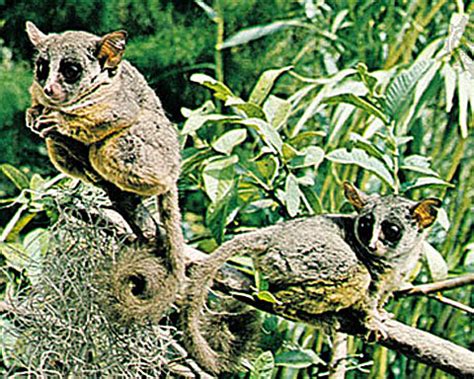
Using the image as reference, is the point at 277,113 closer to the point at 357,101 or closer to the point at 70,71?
the point at 357,101

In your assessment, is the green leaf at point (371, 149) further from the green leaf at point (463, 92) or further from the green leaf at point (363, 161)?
the green leaf at point (463, 92)

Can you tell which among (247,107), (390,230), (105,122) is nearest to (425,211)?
(390,230)

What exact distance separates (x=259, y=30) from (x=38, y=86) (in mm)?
876

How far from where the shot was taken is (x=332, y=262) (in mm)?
864

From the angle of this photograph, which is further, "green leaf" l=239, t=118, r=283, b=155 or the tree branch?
"green leaf" l=239, t=118, r=283, b=155

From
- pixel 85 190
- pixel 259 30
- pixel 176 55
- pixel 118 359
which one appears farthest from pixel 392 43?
pixel 118 359

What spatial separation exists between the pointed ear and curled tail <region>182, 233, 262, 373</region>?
24cm

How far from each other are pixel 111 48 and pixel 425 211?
1.26 feet

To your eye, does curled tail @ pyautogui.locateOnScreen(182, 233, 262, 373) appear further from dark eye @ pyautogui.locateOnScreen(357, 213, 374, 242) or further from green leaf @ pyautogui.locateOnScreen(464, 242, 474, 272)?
green leaf @ pyautogui.locateOnScreen(464, 242, 474, 272)

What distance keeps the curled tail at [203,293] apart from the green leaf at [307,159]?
0.55 ft

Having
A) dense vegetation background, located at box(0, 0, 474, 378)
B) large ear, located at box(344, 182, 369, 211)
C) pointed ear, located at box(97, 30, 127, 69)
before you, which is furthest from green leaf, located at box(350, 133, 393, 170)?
pointed ear, located at box(97, 30, 127, 69)

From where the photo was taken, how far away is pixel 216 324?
0.95 metres

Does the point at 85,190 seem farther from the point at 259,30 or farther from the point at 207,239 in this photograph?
the point at 259,30

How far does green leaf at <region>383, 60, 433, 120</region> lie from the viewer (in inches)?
43.4
